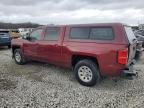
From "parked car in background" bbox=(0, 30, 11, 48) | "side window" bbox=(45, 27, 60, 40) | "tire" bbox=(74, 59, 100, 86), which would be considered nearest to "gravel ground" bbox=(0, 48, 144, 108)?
"tire" bbox=(74, 59, 100, 86)

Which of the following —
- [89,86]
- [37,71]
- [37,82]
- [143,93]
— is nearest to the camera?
[143,93]

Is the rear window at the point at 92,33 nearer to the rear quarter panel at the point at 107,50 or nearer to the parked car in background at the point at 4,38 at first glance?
the rear quarter panel at the point at 107,50

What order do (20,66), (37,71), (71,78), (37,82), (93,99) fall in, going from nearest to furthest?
(93,99) < (37,82) < (71,78) < (37,71) < (20,66)

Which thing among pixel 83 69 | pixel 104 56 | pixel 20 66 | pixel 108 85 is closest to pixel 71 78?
pixel 83 69

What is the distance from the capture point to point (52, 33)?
7301 mm

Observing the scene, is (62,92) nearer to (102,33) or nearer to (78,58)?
(78,58)

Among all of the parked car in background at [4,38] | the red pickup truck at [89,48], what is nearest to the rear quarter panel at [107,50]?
the red pickup truck at [89,48]

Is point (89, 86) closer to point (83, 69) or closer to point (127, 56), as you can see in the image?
point (83, 69)

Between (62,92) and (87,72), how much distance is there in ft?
3.31

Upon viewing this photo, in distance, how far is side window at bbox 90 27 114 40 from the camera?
571cm

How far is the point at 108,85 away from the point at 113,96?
0.95m

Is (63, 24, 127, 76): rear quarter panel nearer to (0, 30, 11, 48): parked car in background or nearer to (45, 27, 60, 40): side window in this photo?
(45, 27, 60, 40): side window

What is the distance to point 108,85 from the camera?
6.27 m

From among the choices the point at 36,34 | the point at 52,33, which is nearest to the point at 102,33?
the point at 52,33
